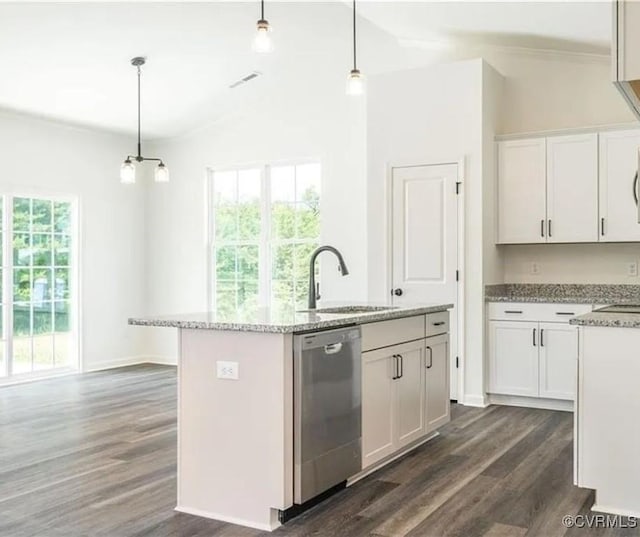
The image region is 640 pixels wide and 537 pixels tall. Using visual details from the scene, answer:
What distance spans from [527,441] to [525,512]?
1.37 metres

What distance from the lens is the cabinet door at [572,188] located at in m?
5.53

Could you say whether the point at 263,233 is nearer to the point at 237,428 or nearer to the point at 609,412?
the point at 237,428

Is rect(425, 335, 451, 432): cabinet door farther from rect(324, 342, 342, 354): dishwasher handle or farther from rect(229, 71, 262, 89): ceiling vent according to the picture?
rect(229, 71, 262, 89): ceiling vent

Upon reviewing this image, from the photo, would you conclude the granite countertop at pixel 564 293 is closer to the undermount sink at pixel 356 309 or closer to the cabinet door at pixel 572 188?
the cabinet door at pixel 572 188

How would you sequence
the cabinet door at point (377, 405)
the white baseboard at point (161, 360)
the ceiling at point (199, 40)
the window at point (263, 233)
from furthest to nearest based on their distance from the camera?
the white baseboard at point (161, 360)
the window at point (263, 233)
the ceiling at point (199, 40)
the cabinet door at point (377, 405)

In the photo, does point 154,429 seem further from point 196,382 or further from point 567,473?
point 567,473

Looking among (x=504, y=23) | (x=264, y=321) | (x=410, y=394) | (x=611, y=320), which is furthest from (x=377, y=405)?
(x=504, y=23)

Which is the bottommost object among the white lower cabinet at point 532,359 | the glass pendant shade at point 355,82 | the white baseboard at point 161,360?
the white baseboard at point 161,360

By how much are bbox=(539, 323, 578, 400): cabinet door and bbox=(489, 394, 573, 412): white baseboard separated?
3.8 inches

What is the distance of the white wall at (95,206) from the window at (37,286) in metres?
0.15

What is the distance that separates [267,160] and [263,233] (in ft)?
2.64

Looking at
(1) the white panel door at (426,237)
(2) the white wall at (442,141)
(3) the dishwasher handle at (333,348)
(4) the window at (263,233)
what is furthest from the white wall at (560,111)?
(3) the dishwasher handle at (333,348)

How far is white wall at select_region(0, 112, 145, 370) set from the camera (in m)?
6.93

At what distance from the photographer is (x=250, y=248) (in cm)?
772
